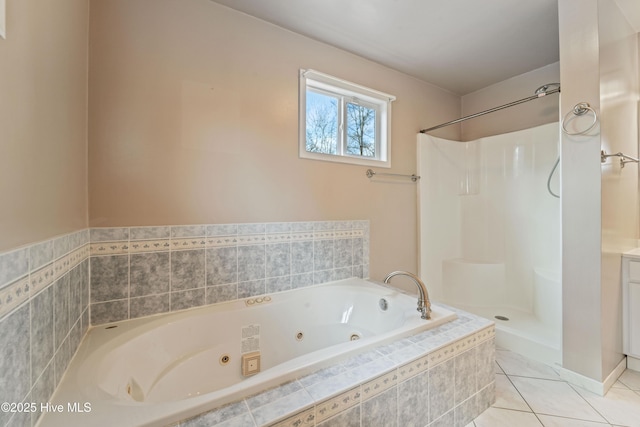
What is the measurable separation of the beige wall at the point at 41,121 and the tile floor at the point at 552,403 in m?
2.00

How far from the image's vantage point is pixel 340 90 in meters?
2.24

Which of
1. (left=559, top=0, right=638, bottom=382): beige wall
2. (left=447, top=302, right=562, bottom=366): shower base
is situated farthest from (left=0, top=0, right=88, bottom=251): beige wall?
(left=447, top=302, right=562, bottom=366): shower base

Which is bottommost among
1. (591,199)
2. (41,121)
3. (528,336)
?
(528,336)

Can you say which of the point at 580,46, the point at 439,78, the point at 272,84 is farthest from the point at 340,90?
the point at 580,46

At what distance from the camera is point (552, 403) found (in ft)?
4.90

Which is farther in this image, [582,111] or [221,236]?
[221,236]

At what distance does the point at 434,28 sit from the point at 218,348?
2.59 metres

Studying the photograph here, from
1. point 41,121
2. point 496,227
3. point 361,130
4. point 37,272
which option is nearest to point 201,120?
point 41,121

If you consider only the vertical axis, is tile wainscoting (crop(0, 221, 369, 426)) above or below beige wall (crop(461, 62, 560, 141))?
below

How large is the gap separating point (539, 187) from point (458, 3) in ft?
5.96

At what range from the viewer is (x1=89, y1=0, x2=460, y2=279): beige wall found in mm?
1419

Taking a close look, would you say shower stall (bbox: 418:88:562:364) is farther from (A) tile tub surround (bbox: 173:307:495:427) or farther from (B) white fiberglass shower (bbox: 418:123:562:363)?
(A) tile tub surround (bbox: 173:307:495:427)

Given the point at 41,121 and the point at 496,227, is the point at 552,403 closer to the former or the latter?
the point at 496,227

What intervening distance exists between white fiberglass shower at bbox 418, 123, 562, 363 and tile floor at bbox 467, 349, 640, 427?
0.41 metres
